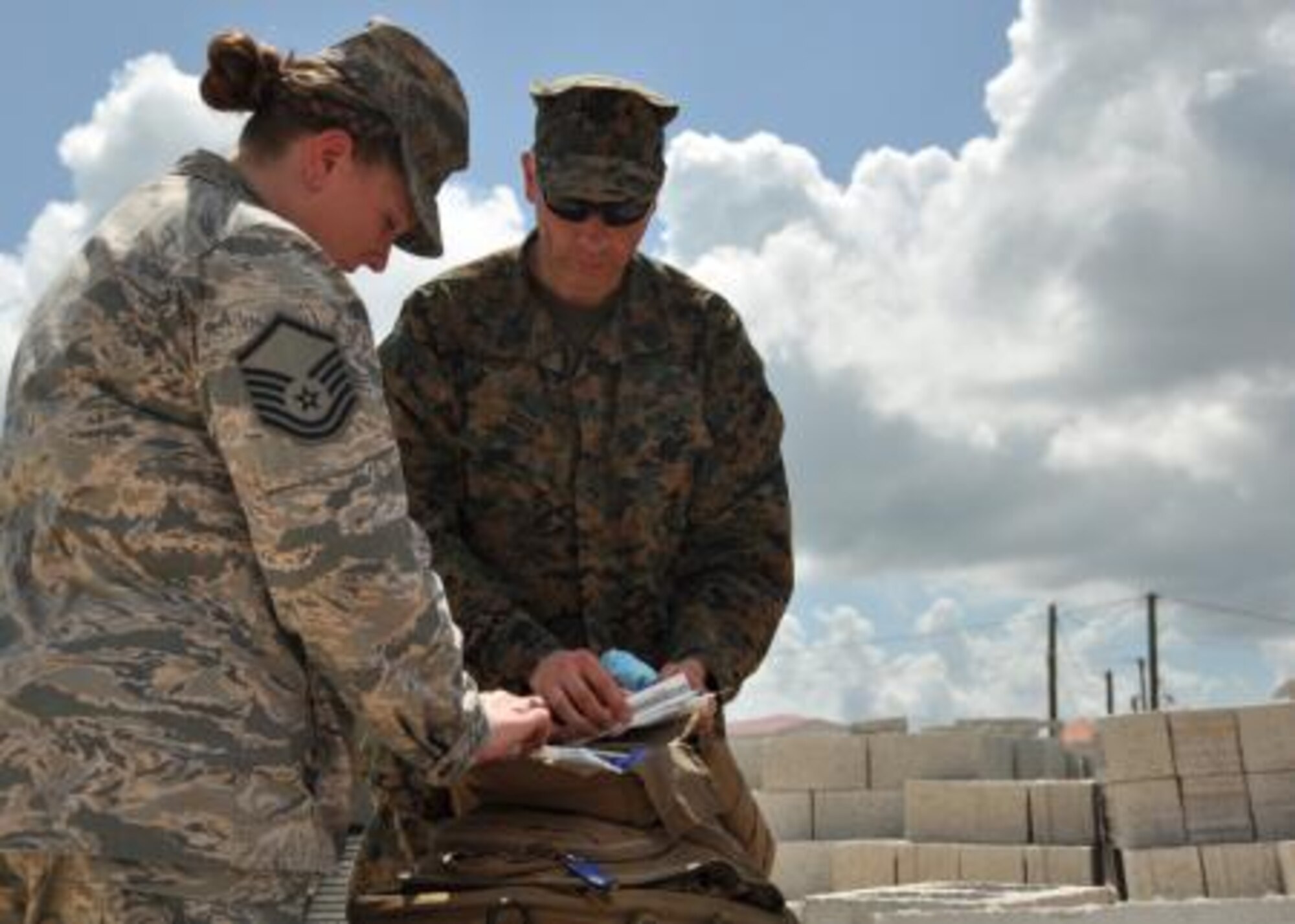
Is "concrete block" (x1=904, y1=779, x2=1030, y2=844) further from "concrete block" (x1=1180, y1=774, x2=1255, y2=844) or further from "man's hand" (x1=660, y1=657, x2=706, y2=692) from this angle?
"man's hand" (x1=660, y1=657, x2=706, y2=692)

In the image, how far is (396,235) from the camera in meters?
2.03

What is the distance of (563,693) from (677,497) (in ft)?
1.94

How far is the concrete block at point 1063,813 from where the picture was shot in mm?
13305

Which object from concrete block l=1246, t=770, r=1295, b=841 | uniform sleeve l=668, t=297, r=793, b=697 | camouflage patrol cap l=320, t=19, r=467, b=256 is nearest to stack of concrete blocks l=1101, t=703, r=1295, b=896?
concrete block l=1246, t=770, r=1295, b=841

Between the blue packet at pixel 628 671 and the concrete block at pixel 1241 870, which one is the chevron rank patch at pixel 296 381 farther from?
the concrete block at pixel 1241 870

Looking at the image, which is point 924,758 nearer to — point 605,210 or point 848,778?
point 848,778

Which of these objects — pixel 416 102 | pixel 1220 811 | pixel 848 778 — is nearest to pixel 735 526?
pixel 416 102

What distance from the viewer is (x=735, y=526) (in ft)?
9.41

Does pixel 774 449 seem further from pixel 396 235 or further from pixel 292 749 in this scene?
pixel 292 749

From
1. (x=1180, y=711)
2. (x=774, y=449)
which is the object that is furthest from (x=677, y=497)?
(x=1180, y=711)

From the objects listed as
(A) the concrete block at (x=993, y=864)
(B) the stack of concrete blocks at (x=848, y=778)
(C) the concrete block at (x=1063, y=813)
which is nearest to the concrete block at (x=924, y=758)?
(B) the stack of concrete blocks at (x=848, y=778)

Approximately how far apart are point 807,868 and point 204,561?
1280cm

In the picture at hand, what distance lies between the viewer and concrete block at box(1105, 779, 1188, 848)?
38.3ft

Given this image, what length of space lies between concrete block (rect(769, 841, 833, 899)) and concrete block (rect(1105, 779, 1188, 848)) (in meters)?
2.80
